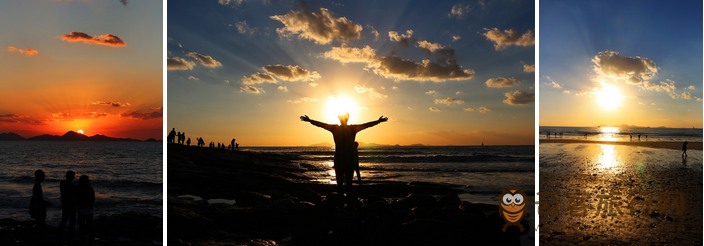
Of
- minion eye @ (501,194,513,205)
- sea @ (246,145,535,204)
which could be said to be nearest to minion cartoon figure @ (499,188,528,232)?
minion eye @ (501,194,513,205)

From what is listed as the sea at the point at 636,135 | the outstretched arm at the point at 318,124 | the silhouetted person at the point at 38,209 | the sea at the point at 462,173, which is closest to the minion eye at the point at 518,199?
the outstretched arm at the point at 318,124

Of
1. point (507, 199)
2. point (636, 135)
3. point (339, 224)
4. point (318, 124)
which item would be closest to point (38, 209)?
point (318, 124)

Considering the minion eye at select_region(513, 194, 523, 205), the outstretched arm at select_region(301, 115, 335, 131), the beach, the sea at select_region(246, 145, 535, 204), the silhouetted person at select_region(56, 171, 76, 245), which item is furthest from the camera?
the sea at select_region(246, 145, 535, 204)

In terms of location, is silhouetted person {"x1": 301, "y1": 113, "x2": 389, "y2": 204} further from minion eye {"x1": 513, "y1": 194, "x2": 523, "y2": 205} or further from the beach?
minion eye {"x1": 513, "y1": 194, "x2": 523, "y2": 205}

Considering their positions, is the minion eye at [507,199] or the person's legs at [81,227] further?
the person's legs at [81,227]

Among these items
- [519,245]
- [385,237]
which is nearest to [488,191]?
[519,245]

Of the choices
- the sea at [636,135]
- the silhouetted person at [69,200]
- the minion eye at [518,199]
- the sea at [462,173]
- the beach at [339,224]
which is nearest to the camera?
the minion eye at [518,199]

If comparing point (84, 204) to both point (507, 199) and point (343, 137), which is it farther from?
point (507, 199)

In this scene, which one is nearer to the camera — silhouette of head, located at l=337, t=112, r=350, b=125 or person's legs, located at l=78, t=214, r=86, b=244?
person's legs, located at l=78, t=214, r=86, b=244

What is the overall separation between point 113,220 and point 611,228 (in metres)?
11.1

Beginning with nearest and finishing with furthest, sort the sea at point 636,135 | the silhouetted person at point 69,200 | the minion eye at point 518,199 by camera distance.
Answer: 1. the minion eye at point 518,199
2. the silhouetted person at point 69,200
3. the sea at point 636,135

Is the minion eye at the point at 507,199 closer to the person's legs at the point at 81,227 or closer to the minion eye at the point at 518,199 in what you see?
the minion eye at the point at 518,199

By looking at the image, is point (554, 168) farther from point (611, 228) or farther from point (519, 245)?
point (519, 245)

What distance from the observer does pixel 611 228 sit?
6.06 meters
